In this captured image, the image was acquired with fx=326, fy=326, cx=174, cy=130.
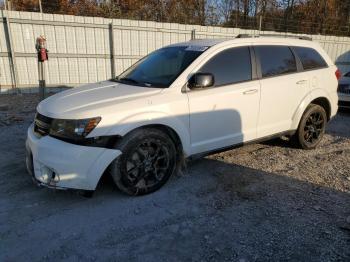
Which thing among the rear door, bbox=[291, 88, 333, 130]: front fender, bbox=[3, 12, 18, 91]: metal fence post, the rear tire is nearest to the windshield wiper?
the rear door

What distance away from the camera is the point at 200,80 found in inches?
154

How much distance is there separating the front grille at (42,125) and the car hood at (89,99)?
2.2 inches

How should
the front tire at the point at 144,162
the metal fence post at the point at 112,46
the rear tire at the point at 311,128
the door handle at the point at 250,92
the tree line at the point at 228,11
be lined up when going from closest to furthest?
the front tire at the point at 144,162, the door handle at the point at 250,92, the rear tire at the point at 311,128, the metal fence post at the point at 112,46, the tree line at the point at 228,11

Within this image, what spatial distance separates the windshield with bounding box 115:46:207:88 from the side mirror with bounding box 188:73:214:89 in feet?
0.69

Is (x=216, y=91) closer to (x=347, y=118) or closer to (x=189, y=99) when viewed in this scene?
(x=189, y=99)

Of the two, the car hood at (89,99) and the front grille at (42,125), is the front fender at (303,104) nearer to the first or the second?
the car hood at (89,99)

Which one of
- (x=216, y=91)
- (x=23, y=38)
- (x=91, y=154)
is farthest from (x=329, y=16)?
(x=91, y=154)

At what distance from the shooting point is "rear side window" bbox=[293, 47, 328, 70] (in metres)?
5.18

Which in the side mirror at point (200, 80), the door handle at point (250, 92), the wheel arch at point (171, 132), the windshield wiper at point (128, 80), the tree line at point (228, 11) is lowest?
the wheel arch at point (171, 132)

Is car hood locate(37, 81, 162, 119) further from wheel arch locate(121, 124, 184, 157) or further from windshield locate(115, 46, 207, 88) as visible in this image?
wheel arch locate(121, 124, 184, 157)

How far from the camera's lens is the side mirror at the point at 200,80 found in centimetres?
391

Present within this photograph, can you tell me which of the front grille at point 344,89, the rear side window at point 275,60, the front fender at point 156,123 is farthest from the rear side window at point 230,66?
the front grille at point 344,89

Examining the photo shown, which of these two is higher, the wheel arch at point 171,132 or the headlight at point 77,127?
the headlight at point 77,127

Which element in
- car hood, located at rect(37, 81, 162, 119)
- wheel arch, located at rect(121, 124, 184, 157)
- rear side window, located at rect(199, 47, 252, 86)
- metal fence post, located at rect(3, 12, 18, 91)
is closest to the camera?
car hood, located at rect(37, 81, 162, 119)
